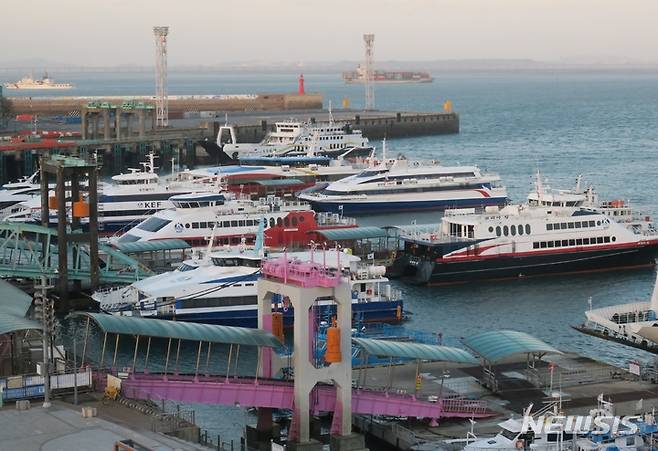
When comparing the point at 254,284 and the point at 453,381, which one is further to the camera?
the point at 254,284

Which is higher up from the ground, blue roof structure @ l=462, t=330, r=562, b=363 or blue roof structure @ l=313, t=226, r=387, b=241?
blue roof structure @ l=462, t=330, r=562, b=363

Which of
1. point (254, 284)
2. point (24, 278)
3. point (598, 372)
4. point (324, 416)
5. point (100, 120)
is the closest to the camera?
point (324, 416)

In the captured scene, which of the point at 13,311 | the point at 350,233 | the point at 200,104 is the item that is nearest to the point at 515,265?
the point at 350,233

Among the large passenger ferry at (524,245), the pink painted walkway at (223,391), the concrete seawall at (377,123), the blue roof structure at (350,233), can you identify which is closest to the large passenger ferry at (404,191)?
the large passenger ferry at (524,245)

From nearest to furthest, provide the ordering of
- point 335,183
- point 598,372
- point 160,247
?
1. point 598,372
2. point 160,247
3. point 335,183

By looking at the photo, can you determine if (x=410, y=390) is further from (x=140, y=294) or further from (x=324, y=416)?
(x=140, y=294)

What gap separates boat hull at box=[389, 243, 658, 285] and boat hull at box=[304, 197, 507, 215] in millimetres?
17855

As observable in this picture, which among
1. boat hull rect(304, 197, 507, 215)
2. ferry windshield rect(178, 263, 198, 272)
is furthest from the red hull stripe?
boat hull rect(304, 197, 507, 215)

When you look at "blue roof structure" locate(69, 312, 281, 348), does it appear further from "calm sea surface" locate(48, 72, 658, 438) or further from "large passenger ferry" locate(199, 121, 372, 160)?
"large passenger ferry" locate(199, 121, 372, 160)

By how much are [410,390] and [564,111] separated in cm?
16369

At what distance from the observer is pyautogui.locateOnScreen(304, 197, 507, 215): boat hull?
229ft

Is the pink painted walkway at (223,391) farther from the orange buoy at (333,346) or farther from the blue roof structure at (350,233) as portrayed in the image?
the blue roof structure at (350,233)

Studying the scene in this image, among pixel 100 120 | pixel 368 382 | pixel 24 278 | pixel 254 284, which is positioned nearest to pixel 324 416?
pixel 368 382

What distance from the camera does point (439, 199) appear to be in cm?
7256
